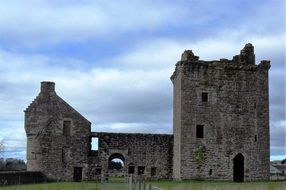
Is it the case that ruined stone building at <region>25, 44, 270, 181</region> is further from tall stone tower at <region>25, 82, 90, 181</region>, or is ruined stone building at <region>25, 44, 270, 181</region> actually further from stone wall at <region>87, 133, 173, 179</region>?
stone wall at <region>87, 133, 173, 179</region>

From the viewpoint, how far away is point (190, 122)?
144ft

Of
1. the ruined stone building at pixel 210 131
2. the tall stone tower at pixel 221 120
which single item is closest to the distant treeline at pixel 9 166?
the ruined stone building at pixel 210 131

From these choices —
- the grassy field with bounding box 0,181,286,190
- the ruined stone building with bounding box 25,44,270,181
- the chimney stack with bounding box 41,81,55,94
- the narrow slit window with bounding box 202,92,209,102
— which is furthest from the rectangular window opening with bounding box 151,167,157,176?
the grassy field with bounding box 0,181,286,190

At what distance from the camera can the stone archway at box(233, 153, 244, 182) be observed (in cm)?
4475

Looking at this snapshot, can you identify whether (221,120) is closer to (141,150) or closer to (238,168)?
(238,168)

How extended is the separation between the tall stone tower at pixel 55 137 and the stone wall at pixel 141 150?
128 centimetres

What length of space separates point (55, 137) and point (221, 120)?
13945 millimetres

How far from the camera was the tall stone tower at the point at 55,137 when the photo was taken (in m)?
47.5

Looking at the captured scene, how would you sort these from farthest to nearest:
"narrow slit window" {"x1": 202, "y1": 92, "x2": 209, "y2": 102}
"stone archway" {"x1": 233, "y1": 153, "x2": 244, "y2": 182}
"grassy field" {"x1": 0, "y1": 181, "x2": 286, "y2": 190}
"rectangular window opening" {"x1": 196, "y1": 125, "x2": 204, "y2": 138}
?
1. "stone archway" {"x1": 233, "y1": 153, "x2": 244, "y2": 182}
2. "narrow slit window" {"x1": 202, "y1": 92, "x2": 209, "y2": 102}
3. "rectangular window opening" {"x1": 196, "y1": 125, "x2": 204, "y2": 138}
4. "grassy field" {"x1": 0, "y1": 181, "x2": 286, "y2": 190}

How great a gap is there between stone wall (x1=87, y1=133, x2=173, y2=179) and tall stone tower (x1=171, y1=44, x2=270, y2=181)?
150 inches

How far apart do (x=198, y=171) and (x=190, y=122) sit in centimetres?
376

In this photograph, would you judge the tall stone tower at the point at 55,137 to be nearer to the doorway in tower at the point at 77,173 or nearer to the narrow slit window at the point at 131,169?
the doorway in tower at the point at 77,173

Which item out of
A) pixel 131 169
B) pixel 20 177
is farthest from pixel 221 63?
pixel 20 177

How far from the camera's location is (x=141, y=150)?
48562mm
